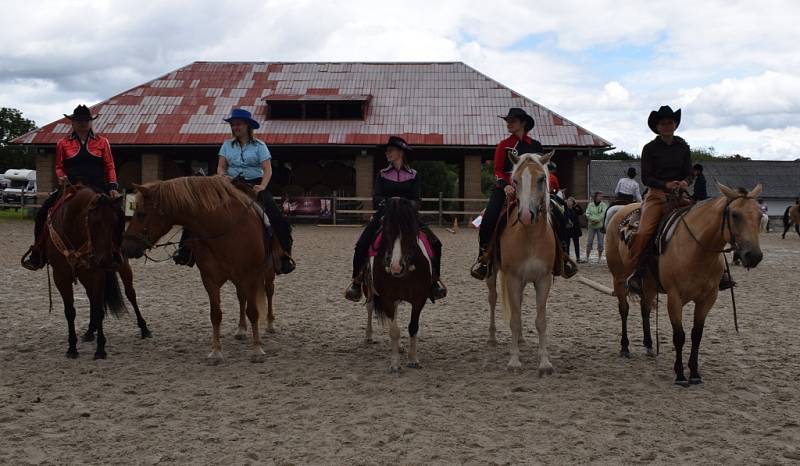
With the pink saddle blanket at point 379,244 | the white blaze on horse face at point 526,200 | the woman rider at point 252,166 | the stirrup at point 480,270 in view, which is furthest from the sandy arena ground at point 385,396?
the white blaze on horse face at point 526,200

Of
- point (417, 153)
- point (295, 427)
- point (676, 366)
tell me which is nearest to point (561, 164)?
point (417, 153)

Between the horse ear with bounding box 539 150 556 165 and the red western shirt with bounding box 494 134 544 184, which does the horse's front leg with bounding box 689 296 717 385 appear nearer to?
the horse ear with bounding box 539 150 556 165

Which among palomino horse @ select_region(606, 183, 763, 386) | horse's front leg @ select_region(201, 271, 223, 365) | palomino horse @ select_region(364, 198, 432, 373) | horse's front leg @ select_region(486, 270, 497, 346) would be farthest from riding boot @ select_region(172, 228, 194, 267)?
palomino horse @ select_region(606, 183, 763, 386)

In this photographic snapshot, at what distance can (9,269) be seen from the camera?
13359mm

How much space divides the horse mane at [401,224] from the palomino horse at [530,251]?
964 millimetres

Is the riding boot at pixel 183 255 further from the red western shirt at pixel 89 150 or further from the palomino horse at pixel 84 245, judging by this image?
the red western shirt at pixel 89 150

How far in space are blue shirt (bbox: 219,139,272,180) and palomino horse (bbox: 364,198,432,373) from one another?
194 cm

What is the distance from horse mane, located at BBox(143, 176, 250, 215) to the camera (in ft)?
20.5

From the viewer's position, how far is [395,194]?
682cm

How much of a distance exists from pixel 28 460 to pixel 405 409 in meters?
2.53

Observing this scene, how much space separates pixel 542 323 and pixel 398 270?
1.51 m

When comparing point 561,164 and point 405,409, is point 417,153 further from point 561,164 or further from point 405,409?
point 405,409

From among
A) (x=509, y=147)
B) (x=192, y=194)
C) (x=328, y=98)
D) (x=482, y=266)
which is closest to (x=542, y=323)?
(x=482, y=266)

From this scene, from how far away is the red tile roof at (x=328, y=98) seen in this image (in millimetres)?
28219
